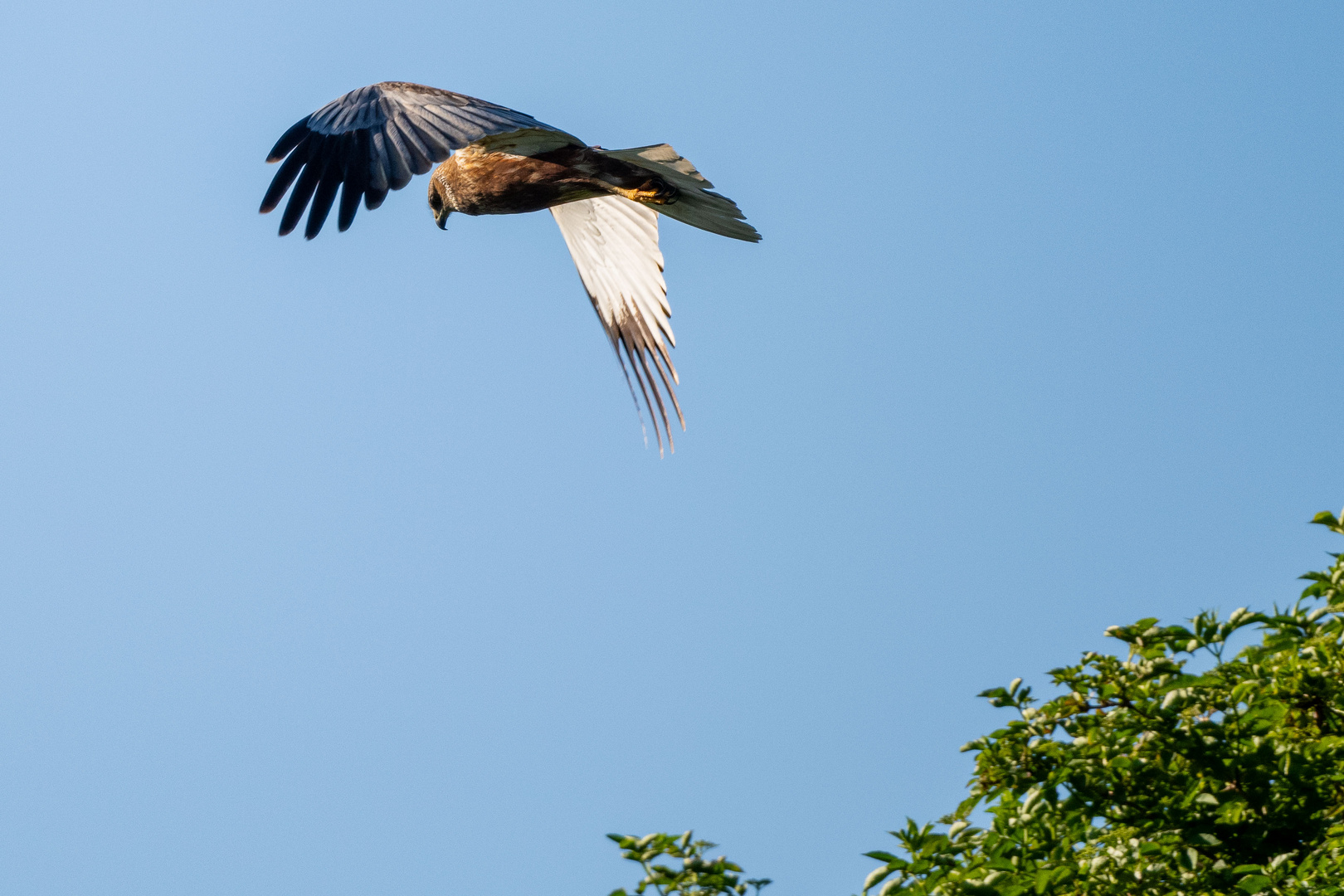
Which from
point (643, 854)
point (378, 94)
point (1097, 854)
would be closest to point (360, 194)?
point (378, 94)

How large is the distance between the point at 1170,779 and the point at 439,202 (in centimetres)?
612

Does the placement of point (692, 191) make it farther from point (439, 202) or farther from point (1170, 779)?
point (1170, 779)

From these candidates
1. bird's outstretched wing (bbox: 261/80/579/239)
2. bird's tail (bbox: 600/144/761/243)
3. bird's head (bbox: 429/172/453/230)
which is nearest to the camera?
bird's outstretched wing (bbox: 261/80/579/239)

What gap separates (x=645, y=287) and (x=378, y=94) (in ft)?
9.52

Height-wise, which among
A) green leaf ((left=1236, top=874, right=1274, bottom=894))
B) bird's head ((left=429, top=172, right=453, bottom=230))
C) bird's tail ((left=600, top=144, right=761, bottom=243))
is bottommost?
green leaf ((left=1236, top=874, right=1274, bottom=894))

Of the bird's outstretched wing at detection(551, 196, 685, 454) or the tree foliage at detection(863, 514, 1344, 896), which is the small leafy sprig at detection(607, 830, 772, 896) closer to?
the tree foliage at detection(863, 514, 1344, 896)

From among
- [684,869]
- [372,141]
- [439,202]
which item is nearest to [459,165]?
[439,202]

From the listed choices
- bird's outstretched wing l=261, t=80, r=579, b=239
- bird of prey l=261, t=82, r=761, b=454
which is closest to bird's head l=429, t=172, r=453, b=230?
bird of prey l=261, t=82, r=761, b=454

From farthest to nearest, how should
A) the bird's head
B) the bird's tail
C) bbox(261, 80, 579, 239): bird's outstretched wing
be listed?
the bird's head, the bird's tail, bbox(261, 80, 579, 239): bird's outstretched wing

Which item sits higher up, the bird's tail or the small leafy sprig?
the bird's tail

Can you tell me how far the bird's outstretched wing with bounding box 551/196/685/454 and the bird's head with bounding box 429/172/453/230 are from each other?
4.12ft

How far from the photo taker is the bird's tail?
23.8 feet

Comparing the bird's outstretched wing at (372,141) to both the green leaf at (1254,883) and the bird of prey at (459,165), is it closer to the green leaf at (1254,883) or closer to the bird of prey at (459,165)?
the bird of prey at (459,165)

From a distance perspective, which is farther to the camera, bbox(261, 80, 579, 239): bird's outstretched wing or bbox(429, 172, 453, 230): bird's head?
bbox(429, 172, 453, 230): bird's head
